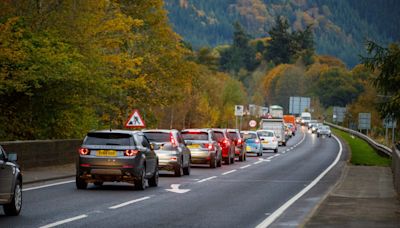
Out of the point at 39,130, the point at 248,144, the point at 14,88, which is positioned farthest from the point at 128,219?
the point at 248,144

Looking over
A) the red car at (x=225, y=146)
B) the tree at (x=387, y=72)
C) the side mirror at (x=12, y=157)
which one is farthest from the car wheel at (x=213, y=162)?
the side mirror at (x=12, y=157)

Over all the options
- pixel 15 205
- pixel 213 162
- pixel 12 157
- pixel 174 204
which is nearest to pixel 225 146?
pixel 213 162

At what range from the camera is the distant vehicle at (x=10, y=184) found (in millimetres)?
17312

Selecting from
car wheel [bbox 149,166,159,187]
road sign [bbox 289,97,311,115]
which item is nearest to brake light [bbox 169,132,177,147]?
car wheel [bbox 149,166,159,187]

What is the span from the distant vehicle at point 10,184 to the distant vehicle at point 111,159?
7.43 m

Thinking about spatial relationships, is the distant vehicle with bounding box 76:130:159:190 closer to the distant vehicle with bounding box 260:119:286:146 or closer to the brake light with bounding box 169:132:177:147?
the brake light with bounding box 169:132:177:147

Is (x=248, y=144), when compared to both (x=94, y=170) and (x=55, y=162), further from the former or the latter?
(x=94, y=170)

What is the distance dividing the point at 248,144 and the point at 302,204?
130ft

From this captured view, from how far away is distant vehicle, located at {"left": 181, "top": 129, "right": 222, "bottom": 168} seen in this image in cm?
4175

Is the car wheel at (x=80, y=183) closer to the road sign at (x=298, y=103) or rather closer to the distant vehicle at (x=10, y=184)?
the distant vehicle at (x=10, y=184)

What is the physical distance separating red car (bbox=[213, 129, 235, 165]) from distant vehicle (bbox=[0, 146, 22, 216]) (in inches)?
1139

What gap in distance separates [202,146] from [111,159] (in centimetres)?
1615

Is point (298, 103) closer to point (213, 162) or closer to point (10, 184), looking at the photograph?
point (213, 162)

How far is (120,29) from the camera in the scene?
182 feet
